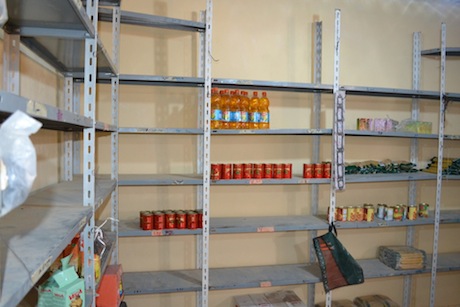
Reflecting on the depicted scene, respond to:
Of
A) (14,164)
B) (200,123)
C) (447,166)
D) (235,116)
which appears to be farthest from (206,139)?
(447,166)

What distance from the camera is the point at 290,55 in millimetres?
3223

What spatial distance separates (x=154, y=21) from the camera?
8.62 ft

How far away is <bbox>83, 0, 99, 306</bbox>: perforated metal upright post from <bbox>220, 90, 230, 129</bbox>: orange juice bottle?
1.28 metres

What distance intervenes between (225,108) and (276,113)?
577mm

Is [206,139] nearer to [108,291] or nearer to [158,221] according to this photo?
[158,221]

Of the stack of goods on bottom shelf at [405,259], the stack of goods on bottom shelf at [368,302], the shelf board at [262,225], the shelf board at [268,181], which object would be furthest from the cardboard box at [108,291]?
the stack of goods on bottom shelf at [405,259]

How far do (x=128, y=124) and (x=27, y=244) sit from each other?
6.54ft

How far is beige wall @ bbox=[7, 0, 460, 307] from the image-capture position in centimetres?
297

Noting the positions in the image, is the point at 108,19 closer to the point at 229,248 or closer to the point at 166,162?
the point at 166,162

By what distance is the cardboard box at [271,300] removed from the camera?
2928 millimetres

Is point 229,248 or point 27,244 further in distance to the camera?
point 229,248

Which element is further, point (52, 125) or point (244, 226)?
point (244, 226)

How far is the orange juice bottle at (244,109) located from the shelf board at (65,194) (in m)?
1.09

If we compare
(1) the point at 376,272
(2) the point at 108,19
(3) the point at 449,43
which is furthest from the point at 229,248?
(3) the point at 449,43
